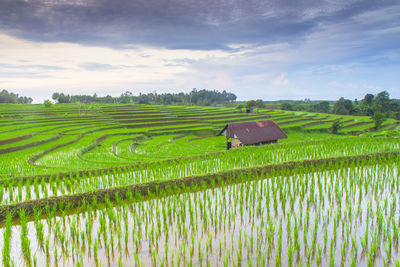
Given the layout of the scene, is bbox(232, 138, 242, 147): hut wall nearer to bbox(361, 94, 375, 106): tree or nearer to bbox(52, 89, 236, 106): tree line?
bbox(361, 94, 375, 106): tree

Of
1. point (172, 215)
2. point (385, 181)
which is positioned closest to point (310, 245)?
point (172, 215)

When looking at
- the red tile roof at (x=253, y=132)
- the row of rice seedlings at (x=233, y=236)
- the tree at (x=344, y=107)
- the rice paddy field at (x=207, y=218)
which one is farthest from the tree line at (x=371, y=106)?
the row of rice seedlings at (x=233, y=236)

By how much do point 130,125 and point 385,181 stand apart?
25.2m

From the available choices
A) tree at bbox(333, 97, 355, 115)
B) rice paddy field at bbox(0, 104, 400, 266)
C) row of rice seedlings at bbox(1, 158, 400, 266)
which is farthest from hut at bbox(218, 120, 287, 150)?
tree at bbox(333, 97, 355, 115)

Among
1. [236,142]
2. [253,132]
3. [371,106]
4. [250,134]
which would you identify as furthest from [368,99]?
[236,142]

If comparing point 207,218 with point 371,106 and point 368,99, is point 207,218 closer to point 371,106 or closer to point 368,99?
point 371,106

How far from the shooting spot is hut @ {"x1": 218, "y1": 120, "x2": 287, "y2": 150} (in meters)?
17.6

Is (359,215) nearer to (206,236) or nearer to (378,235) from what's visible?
(378,235)

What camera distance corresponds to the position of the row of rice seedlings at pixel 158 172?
6.96 m

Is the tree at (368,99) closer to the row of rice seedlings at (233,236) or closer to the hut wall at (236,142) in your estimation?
the hut wall at (236,142)

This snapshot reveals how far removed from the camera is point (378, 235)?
4250 millimetres

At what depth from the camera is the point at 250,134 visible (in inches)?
707

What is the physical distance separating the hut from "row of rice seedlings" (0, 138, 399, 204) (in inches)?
161

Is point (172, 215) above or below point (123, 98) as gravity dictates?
below
